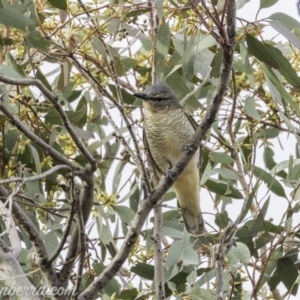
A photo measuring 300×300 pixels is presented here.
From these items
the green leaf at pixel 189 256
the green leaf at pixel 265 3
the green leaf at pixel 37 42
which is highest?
the green leaf at pixel 265 3

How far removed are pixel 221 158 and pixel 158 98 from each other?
649 mm

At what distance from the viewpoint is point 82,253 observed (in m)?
2.45

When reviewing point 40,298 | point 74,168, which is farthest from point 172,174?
point 40,298

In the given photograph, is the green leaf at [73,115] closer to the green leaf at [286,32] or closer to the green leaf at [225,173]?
the green leaf at [225,173]

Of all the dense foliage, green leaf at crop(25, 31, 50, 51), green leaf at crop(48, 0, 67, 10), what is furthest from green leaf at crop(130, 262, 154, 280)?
green leaf at crop(25, 31, 50, 51)

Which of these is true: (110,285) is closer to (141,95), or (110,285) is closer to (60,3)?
(141,95)

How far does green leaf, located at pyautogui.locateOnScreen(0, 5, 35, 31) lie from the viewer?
2.01 meters

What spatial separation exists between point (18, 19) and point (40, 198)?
131cm

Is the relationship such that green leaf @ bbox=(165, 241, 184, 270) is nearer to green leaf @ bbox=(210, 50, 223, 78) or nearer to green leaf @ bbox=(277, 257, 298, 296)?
green leaf @ bbox=(277, 257, 298, 296)

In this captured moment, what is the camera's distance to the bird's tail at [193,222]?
385 cm

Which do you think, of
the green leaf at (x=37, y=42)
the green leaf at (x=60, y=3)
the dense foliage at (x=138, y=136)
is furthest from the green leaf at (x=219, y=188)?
the green leaf at (x=37, y=42)

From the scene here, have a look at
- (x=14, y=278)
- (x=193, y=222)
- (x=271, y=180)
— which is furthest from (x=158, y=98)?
(x=14, y=278)

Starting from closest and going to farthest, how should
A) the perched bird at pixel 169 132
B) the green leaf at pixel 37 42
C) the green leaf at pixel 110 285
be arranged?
1. the green leaf at pixel 37 42
2. the green leaf at pixel 110 285
3. the perched bird at pixel 169 132

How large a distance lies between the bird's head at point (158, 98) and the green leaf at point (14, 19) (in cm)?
A: 152
